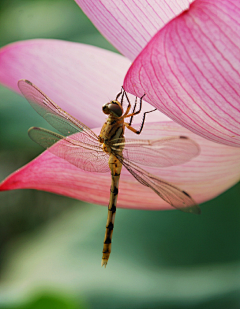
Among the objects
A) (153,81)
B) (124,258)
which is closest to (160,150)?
(153,81)

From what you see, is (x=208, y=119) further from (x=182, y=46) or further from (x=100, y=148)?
(x=100, y=148)

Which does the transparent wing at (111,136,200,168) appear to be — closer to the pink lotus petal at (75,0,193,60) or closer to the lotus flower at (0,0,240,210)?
the lotus flower at (0,0,240,210)

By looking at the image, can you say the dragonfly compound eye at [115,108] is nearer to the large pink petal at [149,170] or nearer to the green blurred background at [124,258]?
the large pink petal at [149,170]

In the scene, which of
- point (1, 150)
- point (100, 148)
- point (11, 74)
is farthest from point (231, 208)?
point (1, 150)

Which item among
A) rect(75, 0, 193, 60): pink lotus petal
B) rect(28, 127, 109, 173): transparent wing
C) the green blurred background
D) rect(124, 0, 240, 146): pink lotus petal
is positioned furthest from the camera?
the green blurred background

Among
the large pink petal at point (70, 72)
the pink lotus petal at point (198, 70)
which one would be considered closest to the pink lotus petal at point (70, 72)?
the large pink petal at point (70, 72)

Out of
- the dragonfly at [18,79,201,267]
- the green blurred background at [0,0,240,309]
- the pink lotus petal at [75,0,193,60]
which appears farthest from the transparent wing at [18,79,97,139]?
the green blurred background at [0,0,240,309]

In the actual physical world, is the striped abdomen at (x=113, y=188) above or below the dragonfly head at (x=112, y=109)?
below
